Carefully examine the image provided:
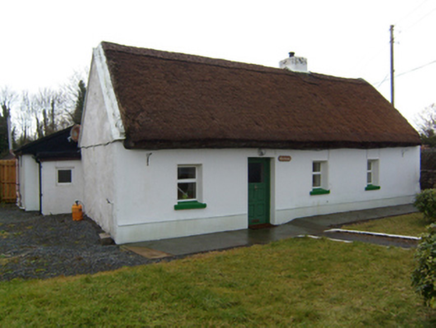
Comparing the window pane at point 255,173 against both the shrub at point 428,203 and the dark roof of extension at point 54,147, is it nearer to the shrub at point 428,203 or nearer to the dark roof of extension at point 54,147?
the shrub at point 428,203

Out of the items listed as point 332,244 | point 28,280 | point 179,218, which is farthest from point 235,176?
point 28,280

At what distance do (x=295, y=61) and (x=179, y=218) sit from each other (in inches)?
408

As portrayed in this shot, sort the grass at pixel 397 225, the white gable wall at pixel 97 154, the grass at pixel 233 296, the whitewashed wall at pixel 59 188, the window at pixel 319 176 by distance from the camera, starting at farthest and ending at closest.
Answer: the whitewashed wall at pixel 59 188 → the window at pixel 319 176 → the grass at pixel 397 225 → the white gable wall at pixel 97 154 → the grass at pixel 233 296

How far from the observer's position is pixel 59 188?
48.6 ft

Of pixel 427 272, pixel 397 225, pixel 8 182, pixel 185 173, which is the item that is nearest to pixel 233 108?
pixel 185 173

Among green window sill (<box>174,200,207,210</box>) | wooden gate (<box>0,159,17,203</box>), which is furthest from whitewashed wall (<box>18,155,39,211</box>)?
green window sill (<box>174,200,207,210</box>)

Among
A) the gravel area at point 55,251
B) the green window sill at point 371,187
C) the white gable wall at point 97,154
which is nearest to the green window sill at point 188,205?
the white gable wall at point 97,154

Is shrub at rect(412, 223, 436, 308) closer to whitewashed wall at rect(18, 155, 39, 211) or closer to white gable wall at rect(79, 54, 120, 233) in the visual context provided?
white gable wall at rect(79, 54, 120, 233)

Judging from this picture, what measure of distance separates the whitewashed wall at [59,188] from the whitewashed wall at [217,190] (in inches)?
129

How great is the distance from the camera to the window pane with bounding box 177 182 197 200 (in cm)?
1055

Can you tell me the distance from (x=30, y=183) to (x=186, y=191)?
899 cm

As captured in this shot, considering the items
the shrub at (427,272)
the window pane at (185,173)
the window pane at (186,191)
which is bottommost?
the shrub at (427,272)

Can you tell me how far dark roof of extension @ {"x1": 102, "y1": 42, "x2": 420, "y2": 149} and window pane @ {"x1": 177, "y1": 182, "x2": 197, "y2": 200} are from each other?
1286 millimetres

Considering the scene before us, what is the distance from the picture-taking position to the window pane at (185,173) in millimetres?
10555
